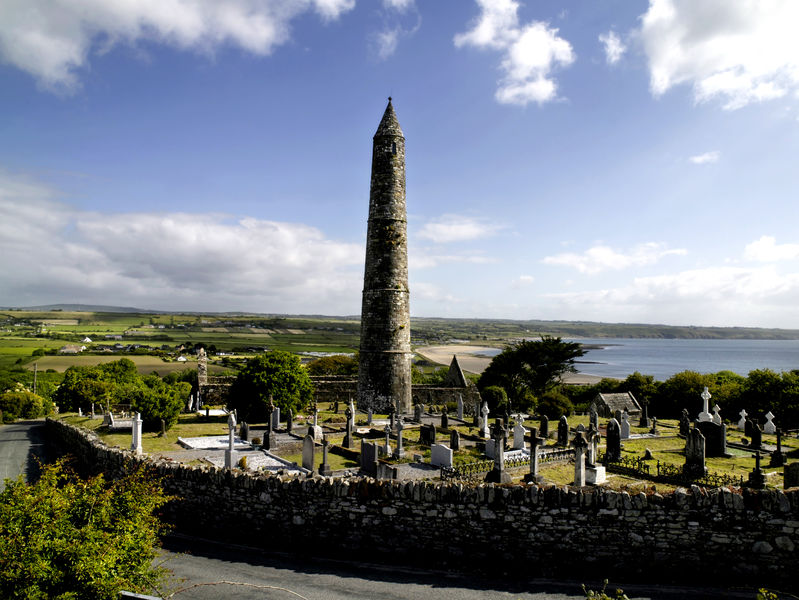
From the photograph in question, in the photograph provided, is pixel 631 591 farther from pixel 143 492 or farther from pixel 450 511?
pixel 143 492

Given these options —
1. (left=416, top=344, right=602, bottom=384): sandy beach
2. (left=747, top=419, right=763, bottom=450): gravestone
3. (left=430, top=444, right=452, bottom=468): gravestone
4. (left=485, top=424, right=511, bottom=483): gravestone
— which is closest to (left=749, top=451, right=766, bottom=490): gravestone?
(left=485, top=424, right=511, bottom=483): gravestone

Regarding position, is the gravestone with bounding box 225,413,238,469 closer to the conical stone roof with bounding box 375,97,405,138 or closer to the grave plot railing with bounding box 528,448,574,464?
the grave plot railing with bounding box 528,448,574,464

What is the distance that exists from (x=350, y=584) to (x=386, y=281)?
1856 cm

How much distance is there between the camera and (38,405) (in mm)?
33031

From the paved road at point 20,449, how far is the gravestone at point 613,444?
17.3m

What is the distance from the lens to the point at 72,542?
236 inches

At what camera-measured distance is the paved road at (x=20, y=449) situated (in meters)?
16.4

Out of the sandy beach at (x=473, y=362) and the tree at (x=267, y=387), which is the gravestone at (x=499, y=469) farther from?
the sandy beach at (x=473, y=362)

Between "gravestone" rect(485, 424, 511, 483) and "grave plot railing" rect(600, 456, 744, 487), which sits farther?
"grave plot railing" rect(600, 456, 744, 487)

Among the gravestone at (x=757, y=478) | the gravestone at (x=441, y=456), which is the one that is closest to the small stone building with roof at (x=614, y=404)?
the gravestone at (x=757, y=478)

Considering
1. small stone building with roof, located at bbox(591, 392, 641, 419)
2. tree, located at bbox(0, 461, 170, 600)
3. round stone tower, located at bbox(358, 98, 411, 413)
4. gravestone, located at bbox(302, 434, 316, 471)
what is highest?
round stone tower, located at bbox(358, 98, 411, 413)

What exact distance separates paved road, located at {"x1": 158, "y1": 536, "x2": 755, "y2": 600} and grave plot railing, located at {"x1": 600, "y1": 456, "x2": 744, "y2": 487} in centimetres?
774

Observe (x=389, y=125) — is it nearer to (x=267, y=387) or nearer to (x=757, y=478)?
(x=267, y=387)

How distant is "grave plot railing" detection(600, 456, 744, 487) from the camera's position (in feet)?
46.3
